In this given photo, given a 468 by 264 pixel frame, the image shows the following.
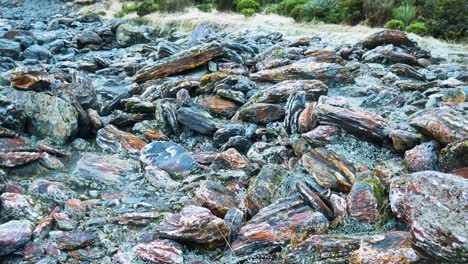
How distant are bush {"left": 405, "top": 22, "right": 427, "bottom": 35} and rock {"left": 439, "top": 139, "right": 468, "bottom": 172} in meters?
8.14

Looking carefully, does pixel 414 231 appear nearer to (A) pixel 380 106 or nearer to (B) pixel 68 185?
(A) pixel 380 106

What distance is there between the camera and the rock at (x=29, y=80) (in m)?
7.62

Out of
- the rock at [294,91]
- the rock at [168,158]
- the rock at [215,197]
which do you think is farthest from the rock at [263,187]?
the rock at [294,91]

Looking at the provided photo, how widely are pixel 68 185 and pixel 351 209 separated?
142 inches

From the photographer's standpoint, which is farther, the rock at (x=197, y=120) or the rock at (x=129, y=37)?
the rock at (x=129, y=37)

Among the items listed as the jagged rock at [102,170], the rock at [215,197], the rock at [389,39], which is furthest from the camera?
the rock at [389,39]

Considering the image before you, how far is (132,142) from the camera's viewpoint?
22.9 ft

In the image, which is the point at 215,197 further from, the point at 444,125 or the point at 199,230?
the point at 444,125

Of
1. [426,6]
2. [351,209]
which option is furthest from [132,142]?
[426,6]

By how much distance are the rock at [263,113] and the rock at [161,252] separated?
318 cm

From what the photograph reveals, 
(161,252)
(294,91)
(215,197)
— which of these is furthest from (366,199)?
(294,91)

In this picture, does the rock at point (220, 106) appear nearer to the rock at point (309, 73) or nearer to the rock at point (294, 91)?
the rock at point (294, 91)

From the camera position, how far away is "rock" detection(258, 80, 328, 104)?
7.32 metres

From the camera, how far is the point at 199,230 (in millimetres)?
4246
